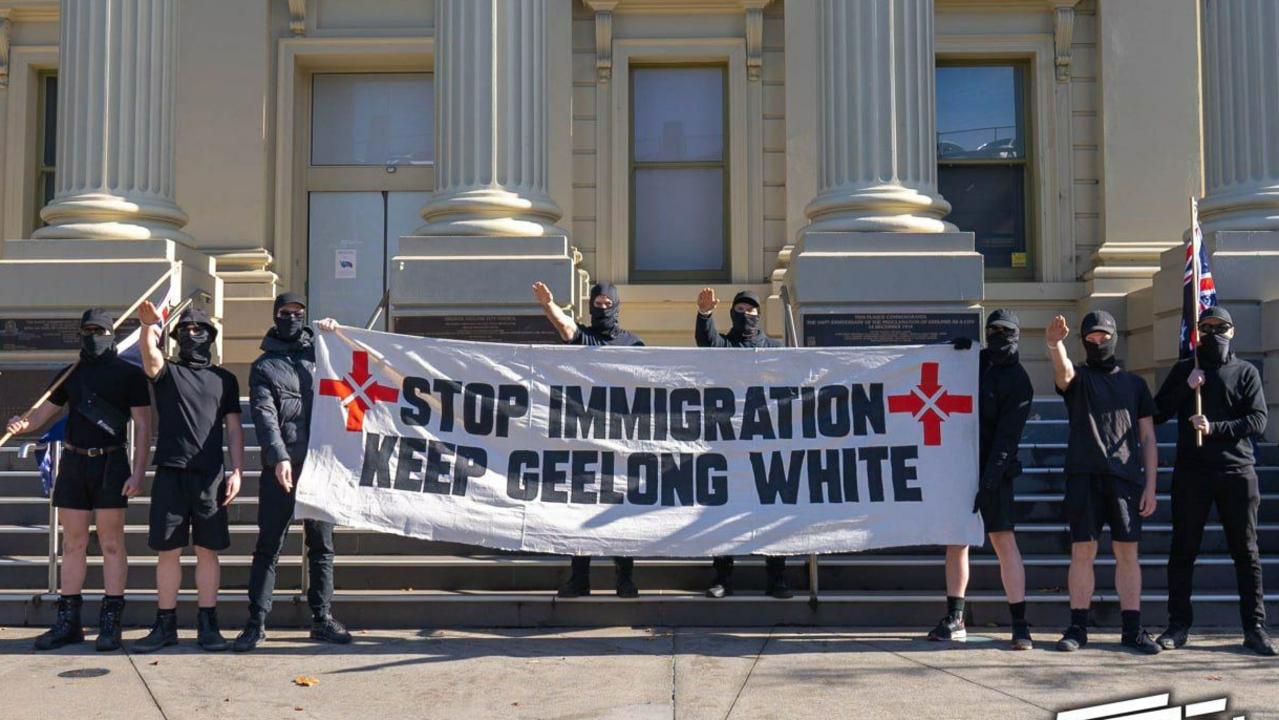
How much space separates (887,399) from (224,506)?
4263 millimetres

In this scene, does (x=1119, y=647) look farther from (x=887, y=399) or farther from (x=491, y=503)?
(x=491, y=503)

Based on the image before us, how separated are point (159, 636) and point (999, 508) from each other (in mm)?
5216

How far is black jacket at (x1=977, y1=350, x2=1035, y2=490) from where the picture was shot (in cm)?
830

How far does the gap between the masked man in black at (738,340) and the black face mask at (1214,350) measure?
2867mm

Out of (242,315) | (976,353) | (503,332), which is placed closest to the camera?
(976,353)

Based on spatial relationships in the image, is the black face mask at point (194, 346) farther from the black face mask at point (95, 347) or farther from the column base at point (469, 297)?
the column base at point (469, 297)

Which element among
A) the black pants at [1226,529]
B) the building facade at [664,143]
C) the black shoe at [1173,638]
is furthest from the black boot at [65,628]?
the black pants at [1226,529]

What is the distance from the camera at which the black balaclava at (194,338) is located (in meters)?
8.29

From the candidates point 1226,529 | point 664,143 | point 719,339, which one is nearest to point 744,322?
point 719,339

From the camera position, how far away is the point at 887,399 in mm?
8734

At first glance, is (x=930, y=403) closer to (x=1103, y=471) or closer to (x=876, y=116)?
(x=1103, y=471)

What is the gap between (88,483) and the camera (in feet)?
26.9

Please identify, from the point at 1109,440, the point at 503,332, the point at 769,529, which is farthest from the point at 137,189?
the point at 1109,440

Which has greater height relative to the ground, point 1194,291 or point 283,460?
point 1194,291
